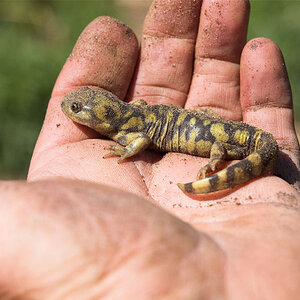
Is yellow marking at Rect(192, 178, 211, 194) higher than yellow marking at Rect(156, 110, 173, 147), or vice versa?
yellow marking at Rect(156, 110, 173, 147)

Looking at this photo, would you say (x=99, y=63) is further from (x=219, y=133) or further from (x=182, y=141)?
(x=219, y=133)

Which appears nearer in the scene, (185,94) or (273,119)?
(273,119)

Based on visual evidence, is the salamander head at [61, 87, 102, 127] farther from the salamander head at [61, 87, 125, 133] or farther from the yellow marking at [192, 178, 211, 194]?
the yellow marking at [192, 178, 211, 194]

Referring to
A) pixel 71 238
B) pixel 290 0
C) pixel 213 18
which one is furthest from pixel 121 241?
pixel 290 0

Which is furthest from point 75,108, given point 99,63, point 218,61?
point 218,61

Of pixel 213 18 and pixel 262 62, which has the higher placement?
pixel 213 18

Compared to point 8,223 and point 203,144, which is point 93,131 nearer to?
point 203,144

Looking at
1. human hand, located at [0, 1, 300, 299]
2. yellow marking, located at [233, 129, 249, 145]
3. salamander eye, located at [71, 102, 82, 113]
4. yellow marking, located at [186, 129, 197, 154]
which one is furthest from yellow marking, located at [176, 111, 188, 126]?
salamander eye, located at [71, 102, 82, 113]
